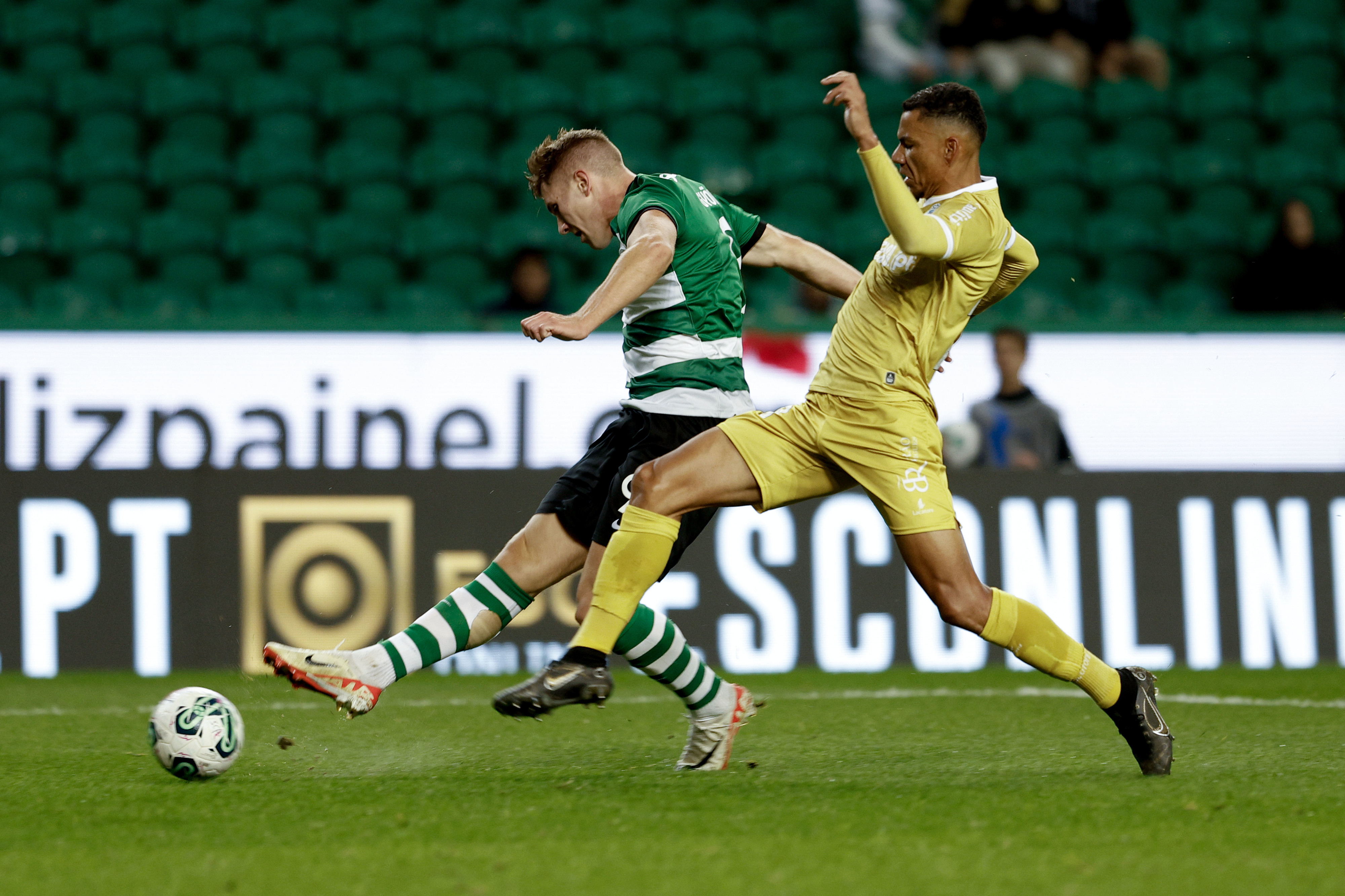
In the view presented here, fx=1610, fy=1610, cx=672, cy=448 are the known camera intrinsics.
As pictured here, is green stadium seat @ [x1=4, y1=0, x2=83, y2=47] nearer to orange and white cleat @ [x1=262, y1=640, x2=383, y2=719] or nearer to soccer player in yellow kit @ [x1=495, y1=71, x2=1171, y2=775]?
orange and white cleat @ [x1=262, y1=640, x2=383, y2=719]

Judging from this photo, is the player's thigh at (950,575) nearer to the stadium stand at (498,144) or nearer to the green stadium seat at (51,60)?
the stadium stand at (498,144)

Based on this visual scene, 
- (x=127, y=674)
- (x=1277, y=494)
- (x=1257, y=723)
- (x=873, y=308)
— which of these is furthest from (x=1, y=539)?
(x=1277, y=494)

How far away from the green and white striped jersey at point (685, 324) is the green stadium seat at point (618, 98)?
6224mm

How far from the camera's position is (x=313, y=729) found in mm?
5172

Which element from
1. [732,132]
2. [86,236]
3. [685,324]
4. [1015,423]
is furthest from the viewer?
[732,132]

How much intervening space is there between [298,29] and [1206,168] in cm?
598

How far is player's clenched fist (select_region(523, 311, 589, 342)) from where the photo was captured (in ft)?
11.6

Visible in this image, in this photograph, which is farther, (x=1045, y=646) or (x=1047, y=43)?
(x=1047, y=43)

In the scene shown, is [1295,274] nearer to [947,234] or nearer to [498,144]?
[498,144]

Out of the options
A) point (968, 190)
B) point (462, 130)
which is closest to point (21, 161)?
point (462, 130)

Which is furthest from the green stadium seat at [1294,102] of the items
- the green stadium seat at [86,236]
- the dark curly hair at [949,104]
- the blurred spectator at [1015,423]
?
the dark curly hair at [949,104]

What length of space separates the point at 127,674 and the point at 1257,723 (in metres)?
4.64

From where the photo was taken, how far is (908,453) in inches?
153

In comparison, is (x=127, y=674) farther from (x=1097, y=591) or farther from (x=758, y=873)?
(x=758, y=873)
